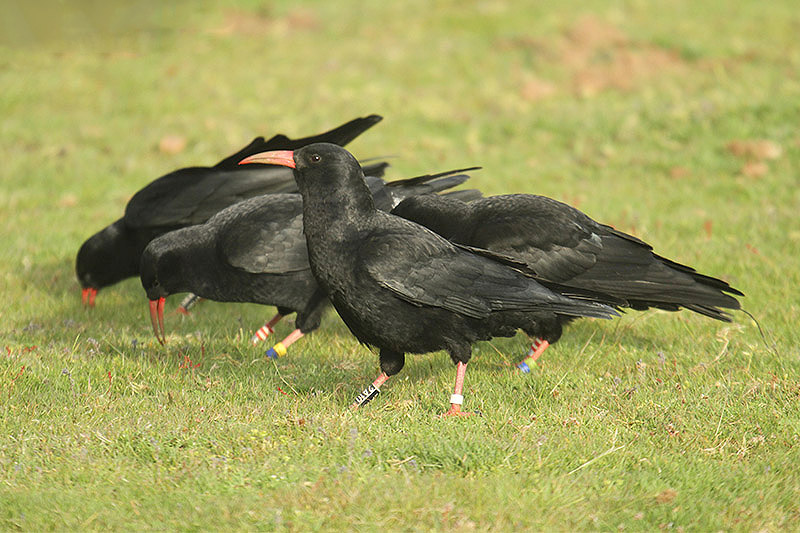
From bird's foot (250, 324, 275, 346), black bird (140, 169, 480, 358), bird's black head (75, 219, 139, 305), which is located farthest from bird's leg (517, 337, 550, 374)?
bird's black head (75, 219, 139, 305)

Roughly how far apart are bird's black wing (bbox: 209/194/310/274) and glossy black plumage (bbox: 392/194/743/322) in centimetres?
119

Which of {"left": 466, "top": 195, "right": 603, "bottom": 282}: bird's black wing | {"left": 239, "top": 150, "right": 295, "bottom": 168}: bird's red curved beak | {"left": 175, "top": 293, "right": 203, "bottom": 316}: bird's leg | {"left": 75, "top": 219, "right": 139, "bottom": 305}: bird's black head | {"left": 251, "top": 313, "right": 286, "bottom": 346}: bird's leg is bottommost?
{"left": 175, "top": 293, "right": 203, "bottom": 316}: bird's leg

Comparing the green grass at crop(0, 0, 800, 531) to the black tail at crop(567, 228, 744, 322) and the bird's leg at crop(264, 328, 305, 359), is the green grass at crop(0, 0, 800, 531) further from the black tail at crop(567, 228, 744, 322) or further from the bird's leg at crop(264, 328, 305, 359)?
the black tail at crop(567, 228, 744, 322)

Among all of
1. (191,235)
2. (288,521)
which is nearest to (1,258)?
(191,235)

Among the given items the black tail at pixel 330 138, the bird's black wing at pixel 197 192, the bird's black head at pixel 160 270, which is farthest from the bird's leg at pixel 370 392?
the bird's black wing at pixel 197 192

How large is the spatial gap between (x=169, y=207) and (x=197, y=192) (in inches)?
10.9

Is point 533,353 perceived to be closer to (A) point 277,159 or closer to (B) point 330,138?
(A) point 277,159

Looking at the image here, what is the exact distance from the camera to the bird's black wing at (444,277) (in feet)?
16.5

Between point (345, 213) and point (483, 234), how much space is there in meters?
1.23

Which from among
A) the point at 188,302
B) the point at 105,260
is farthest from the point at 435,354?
the point at 105,260

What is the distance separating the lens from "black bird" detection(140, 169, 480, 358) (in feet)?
21.3

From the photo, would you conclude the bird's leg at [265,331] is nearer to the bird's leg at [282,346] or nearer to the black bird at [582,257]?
the bird's leg at [282,346]

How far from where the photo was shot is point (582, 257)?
6.02 meters

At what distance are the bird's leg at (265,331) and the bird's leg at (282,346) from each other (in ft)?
0.78
